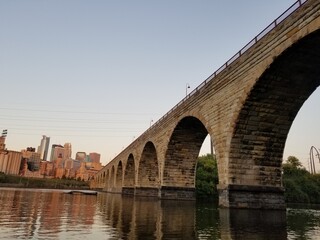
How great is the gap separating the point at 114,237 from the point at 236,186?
40.5 ft

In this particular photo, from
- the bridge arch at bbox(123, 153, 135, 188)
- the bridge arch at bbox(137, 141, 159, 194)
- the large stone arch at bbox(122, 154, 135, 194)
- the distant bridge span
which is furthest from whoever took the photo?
the bridge arch at bbox(123, 153, 135, 188)

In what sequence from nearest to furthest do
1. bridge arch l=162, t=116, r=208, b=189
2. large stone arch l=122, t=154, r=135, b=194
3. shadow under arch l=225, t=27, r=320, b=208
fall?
shadow under arch l=225, t=27, r=320, b=208 → bridge arch l=162, t=116, r=208, b=189 → large stone arch l=122, t=154, r=135, b=194

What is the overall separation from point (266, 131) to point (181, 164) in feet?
52.9

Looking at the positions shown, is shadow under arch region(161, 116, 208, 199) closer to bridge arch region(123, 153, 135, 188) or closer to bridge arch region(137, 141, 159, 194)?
bridge arch region(137, 141, 159, 194)

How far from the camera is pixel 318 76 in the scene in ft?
60.6

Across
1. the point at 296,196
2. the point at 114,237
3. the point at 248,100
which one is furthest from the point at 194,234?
the point at 296,196

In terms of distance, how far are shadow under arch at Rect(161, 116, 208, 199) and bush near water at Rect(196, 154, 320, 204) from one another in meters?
16.1

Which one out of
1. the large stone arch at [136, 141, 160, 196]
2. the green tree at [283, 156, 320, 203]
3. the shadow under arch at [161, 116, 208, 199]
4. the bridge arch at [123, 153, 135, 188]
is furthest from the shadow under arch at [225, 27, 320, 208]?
the bridge arch at [123, 153, 135, 188]

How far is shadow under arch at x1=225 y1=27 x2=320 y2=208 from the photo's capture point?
18344mm

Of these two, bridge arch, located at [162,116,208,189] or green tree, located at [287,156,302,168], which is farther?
green tree, located at [287,156,302,168]

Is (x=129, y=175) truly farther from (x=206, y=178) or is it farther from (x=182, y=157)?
(x=182, y=157)

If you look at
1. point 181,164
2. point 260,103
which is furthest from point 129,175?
point 260,103

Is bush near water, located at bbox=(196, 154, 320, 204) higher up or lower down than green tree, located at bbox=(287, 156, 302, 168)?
lower down

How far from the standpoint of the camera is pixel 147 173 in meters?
48.4
